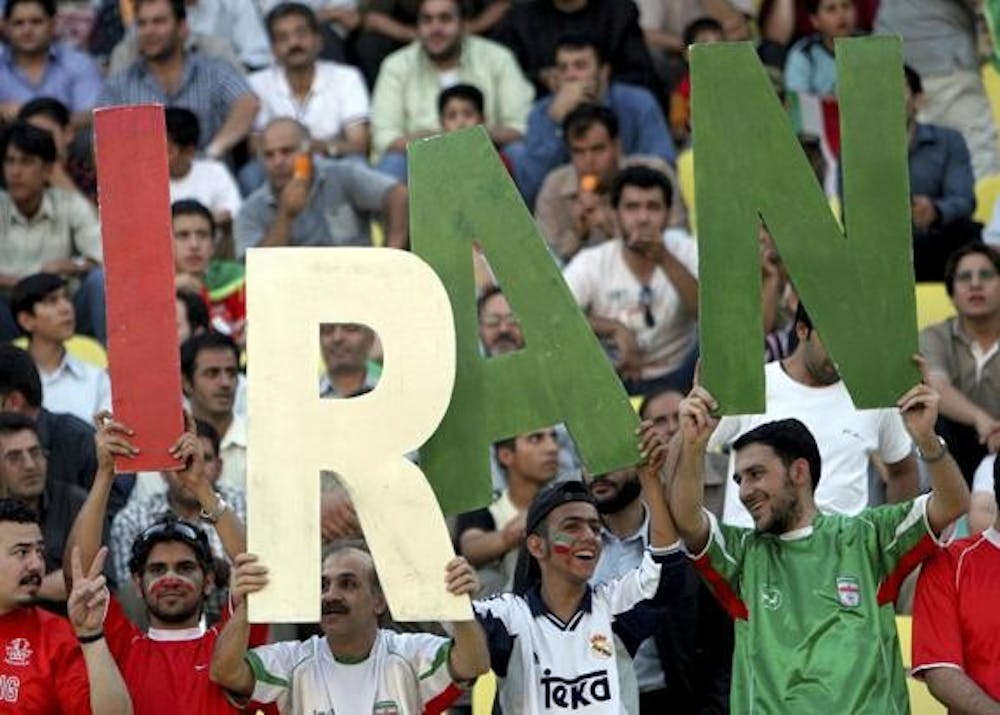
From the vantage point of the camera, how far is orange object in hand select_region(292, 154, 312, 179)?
43.6 ft

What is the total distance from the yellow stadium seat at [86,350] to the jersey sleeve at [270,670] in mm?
3848

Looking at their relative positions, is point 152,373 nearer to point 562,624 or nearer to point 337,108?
point 562,624

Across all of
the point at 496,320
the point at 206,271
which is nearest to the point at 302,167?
the point at 206,271

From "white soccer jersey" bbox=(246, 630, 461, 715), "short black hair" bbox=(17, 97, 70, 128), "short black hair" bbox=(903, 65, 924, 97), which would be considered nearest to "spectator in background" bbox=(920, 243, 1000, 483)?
"short black hair" bbox=(903, 65, 924, 97)

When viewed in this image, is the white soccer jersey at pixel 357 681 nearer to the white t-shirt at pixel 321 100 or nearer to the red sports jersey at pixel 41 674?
the red sports jersey at pixel 41 674

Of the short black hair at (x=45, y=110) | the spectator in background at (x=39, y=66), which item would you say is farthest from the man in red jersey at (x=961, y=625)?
the spectator in background at (x=39, y=66)

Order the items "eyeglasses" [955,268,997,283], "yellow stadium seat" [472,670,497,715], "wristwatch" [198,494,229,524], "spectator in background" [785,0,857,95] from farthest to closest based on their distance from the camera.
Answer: "spectator in background" [785,0,857,95]
"eyeglasses" [955,268,997,283]
"yellow stadium seat" [472,670,497,715]
"wristwatch" [198,494,229,524]

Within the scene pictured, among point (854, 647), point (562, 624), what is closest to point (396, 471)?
point (562, 624)

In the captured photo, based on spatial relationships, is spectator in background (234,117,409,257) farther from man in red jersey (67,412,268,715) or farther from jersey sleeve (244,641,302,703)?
jersey sleeve (244,641,302,703)

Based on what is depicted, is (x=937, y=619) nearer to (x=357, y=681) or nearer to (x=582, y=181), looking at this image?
(x=357, y=681)

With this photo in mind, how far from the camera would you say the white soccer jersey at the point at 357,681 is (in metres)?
8.66

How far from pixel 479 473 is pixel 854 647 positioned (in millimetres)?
1279

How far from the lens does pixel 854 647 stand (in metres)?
8.64

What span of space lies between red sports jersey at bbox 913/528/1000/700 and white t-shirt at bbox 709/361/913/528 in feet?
3.27
